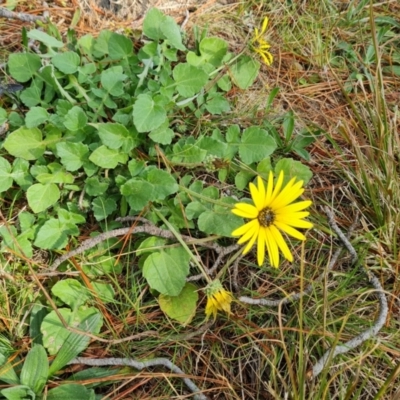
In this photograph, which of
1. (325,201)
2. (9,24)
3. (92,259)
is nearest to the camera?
(92,259)

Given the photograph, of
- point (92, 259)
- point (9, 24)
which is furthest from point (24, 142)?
point (9, 24)

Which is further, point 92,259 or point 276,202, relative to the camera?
point 92,259

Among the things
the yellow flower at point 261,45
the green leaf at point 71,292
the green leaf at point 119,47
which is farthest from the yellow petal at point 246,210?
the green leaf at point 119,47

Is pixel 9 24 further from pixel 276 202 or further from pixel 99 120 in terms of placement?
pixel 276 202

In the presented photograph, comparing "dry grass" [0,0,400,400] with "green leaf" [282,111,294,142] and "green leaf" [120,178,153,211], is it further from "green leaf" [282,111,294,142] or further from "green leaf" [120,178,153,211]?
"green leaf" [120,178,153,211]

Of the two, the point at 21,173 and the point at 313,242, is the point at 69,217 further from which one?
the point at 313,242
